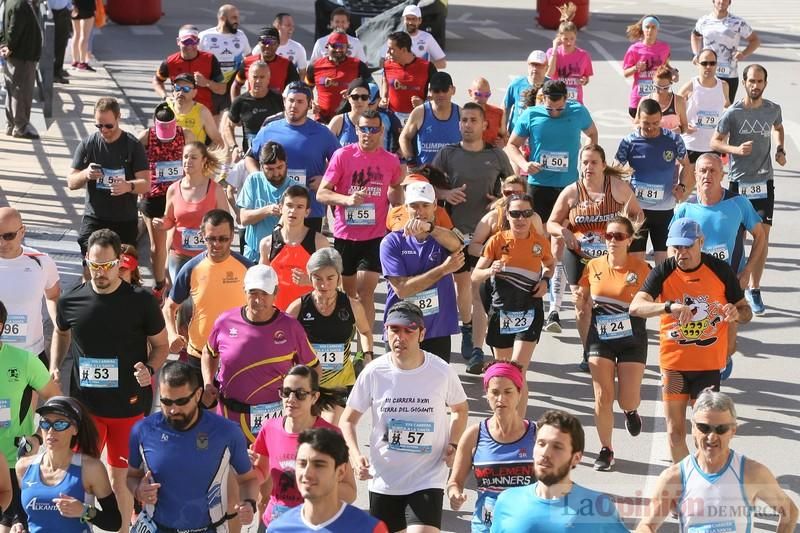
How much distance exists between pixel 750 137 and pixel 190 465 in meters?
7.88

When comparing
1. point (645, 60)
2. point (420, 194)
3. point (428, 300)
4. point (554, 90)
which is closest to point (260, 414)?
point (428, 300)

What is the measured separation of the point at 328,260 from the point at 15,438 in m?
2.22

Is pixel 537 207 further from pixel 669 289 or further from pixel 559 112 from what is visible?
pixel 669 289

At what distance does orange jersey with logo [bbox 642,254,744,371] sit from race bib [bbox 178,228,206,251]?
12.6 ft

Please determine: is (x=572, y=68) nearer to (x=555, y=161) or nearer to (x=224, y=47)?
(x=224, y=47)

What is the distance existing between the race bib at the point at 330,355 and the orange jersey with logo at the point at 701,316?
2.05 m

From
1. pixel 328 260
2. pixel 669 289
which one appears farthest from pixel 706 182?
pixel 328 260

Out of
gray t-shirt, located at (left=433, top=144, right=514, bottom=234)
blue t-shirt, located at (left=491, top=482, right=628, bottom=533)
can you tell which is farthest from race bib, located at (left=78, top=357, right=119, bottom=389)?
gray t-shirt, located at (left=433, top=144, right=514, bottom=234)

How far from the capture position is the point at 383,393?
816 centimetres

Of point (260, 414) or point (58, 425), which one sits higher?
point (58, 425)

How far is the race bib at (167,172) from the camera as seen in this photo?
1302cm

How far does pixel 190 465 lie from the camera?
24.4ft

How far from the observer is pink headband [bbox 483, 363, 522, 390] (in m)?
7.75

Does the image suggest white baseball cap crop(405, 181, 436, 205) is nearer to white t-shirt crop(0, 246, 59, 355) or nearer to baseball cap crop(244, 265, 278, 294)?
baseball cap crop(244, 265, 278, 294)
